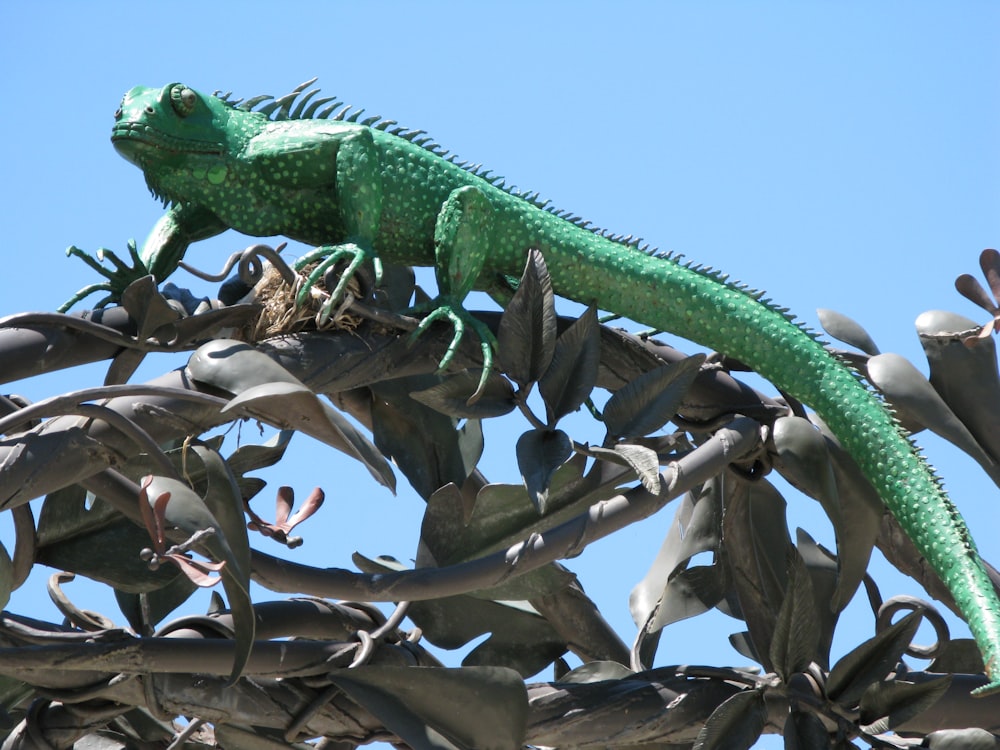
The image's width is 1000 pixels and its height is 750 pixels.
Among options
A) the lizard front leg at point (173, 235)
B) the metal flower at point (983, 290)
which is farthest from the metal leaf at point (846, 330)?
the lizard front leg at point (173, 235)

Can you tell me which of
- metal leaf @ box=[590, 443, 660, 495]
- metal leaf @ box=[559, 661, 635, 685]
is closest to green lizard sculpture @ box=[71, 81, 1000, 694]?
metal leaf @ box=[590, 443, 660, 495]

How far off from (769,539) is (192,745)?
0.75 m

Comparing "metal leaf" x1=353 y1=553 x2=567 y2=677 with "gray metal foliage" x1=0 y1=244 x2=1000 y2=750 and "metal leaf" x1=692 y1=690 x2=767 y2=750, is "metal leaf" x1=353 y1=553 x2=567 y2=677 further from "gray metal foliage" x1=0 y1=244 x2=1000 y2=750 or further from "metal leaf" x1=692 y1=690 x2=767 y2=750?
"metal leaf" x1=692 y1=690 x2=767 y2=750

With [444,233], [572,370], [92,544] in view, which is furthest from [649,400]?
[92,544]

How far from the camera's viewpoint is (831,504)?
1655mm

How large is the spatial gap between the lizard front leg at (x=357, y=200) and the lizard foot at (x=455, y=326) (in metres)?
0.07

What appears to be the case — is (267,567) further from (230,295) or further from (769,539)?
(769,539)

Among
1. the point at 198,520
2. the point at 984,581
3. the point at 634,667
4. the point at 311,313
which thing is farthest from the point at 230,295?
the point at 984,581

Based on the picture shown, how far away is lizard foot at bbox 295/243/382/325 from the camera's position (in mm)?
1482

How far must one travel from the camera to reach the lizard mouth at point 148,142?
A: 5.36 feet

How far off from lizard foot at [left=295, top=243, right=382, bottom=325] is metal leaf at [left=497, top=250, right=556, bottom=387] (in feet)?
0.54

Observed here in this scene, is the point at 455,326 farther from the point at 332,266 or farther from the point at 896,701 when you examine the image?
the point at 896,701

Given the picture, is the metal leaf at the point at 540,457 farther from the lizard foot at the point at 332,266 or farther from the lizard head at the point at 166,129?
the lizard head at the point at 166,129

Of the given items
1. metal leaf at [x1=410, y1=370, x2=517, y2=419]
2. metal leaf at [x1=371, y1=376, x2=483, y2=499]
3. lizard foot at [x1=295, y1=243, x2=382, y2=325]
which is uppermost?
lizard foot at [x1=295, y1=243, x2=382, y2=325]
